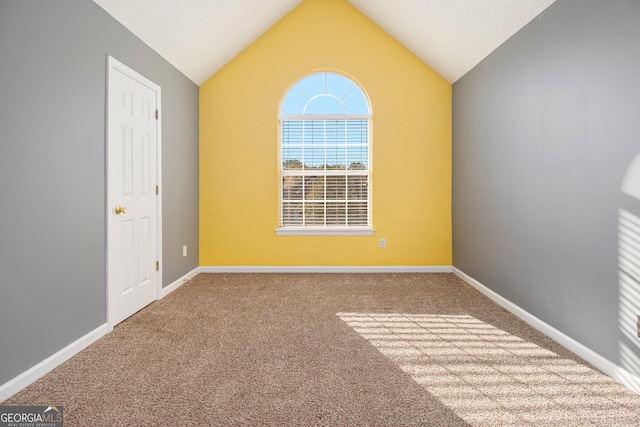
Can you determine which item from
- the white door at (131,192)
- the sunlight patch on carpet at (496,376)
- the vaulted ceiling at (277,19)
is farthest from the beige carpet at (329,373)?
the vaulted ceiling at (277,19)

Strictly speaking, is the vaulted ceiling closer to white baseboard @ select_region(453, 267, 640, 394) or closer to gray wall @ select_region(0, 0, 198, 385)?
gray wall @ select_region(0, 0, 198, 385)

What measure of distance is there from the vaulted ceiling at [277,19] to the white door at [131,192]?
0.48 meters

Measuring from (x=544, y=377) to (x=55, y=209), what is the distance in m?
2.95

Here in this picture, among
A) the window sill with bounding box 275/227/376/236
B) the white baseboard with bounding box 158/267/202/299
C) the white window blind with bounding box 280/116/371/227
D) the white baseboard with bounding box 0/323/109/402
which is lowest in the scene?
the white baseboard with bounding box 0/323/109/402

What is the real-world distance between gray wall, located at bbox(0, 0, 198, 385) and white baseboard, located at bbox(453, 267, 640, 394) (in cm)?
317

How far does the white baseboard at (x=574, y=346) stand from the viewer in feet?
6.08

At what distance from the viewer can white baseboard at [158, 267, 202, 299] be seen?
3498 mm

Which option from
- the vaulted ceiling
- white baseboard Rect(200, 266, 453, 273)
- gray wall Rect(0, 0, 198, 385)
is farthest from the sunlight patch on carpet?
the vaulted ceiling

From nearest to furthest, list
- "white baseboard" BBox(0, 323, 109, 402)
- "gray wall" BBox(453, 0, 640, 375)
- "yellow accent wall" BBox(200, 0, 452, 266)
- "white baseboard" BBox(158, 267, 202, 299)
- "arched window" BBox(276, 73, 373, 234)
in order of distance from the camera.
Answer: "white baseboard" BBox(0, 323, 109, 402) → "gray wall" BBox(453, 0, 640, 375) → "white baseboard" BBox(158, 267, 202, 299) → "yellow accent wall" BBox(200, 0, 452, 266) → "arched window" BBox(276, 73, 373, 234)

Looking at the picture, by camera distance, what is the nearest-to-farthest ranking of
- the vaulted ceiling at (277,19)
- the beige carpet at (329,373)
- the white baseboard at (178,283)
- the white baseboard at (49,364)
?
1. the beige carpet at (329,373)
2. the white baseboard at (49,364)
3. the vaulted ceiling at (277,19)
4. the white baseboard at (178,283)

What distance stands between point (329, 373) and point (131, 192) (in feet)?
7.10

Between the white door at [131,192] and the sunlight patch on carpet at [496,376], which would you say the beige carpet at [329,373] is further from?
the white door at [131,192]

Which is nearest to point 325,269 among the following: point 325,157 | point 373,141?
point 325,157

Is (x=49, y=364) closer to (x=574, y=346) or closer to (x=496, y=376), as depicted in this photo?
(x=496, y=376)
